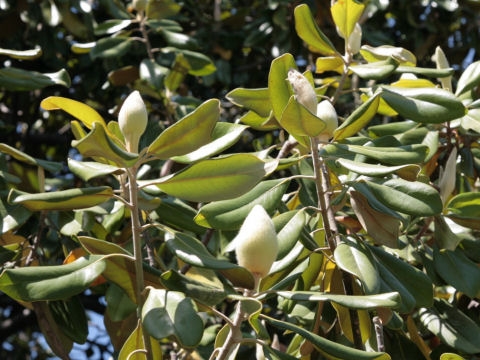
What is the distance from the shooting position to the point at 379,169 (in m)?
1.22

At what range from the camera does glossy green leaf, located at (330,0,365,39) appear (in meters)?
1.62

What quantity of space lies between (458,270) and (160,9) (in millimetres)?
1833

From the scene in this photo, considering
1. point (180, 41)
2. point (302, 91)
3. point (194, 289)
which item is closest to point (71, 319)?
point (194, 289)

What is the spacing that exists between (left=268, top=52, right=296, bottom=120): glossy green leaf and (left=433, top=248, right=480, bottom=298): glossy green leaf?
559 mm

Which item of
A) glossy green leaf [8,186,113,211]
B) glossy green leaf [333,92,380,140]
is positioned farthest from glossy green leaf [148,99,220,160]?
glossy green leaf [333,92,380,140]

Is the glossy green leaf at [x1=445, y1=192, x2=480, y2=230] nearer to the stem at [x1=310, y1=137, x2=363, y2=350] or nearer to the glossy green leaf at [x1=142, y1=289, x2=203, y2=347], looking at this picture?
the stem at [x1=310, y1=137, x2=363, y2=350]

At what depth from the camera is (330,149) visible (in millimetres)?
1427

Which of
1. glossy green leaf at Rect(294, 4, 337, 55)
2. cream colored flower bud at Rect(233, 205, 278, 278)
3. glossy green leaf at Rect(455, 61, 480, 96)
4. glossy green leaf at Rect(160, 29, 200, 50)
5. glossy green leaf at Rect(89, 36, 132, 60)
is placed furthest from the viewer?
glossy green leaf at Rect(160, 29, 200, 50)

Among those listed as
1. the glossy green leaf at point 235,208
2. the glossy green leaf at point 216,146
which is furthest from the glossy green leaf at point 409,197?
the glossy green leaf at point 216,146

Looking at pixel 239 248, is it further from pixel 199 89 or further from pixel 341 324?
pixel 199 89

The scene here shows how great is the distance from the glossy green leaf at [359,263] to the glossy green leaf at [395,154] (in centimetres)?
18

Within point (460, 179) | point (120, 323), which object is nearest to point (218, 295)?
point (120, 323)

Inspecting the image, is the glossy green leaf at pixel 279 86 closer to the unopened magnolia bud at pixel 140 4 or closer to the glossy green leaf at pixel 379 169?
the glossy green leaf at pixel 379 169

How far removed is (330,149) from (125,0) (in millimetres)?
2646
